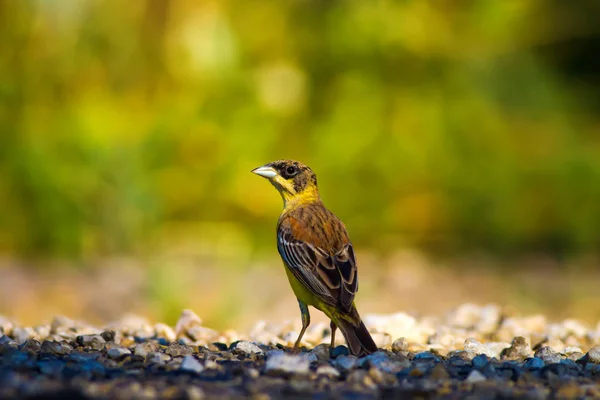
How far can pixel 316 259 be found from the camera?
5.28 m

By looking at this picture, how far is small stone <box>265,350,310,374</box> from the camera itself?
13.0 feet

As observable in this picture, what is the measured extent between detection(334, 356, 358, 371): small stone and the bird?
312 mm

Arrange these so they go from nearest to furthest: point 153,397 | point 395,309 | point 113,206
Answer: point 153,397
point 395,309
point 113,206

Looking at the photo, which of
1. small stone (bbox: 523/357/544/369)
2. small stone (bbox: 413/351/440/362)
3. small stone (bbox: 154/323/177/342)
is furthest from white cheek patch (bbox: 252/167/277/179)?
small stone (bbox: 523/357/544/369)

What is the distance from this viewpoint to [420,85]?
10641mm

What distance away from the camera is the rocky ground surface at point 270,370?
3.65m

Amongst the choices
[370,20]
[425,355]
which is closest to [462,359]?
Answer: [425,355]

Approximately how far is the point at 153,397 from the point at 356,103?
280 inches

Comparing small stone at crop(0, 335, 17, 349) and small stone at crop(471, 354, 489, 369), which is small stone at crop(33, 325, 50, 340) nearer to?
small stone at crop(0, 335, 17, 349)

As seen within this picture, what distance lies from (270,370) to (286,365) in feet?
0.21

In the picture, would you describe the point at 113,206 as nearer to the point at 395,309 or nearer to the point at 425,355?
the point at 395,309

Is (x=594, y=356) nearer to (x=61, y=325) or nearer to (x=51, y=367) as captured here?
(x=51, y=367)

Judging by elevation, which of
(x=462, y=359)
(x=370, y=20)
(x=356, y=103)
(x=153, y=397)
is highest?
(x=370, y=20)

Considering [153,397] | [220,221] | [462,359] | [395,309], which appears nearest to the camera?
[153,397]
